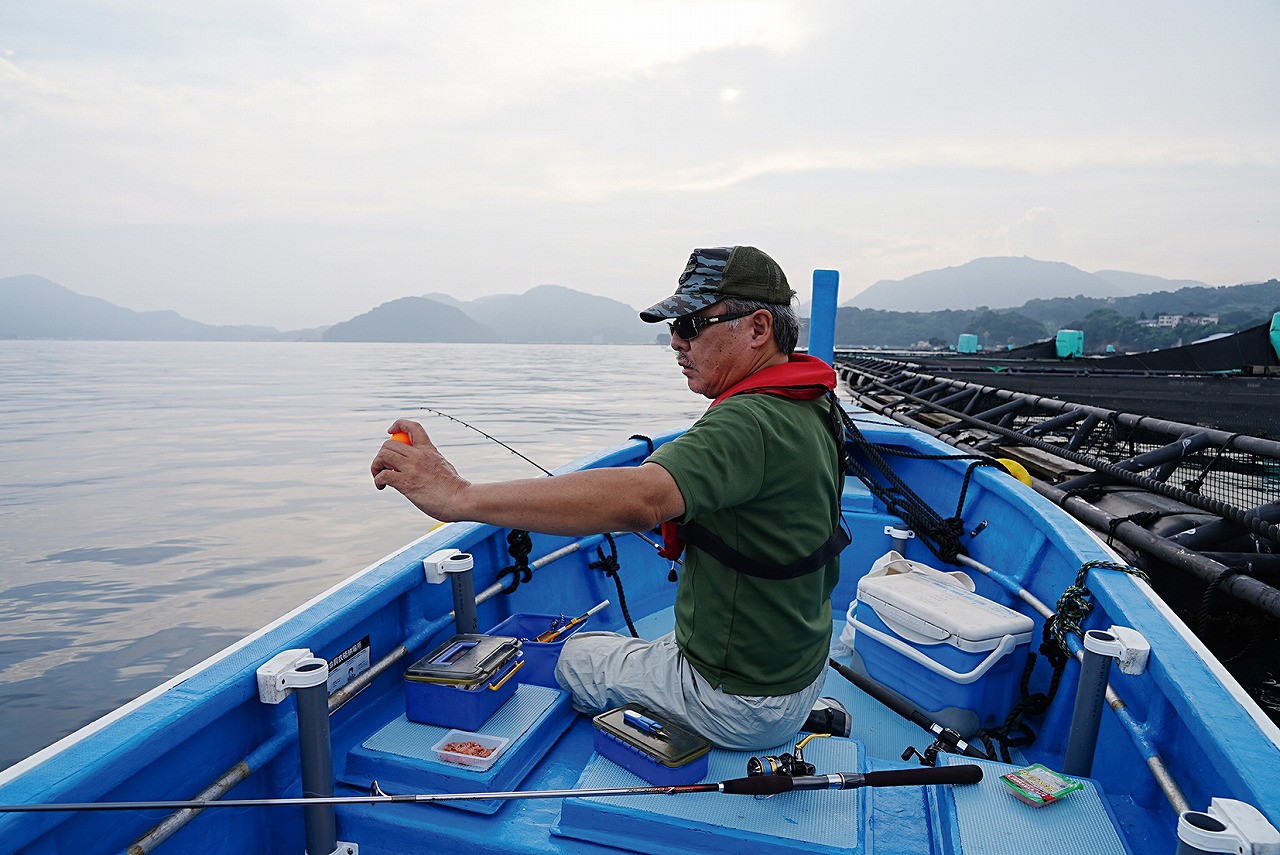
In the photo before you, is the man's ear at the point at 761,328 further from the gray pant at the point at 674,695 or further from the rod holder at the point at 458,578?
the rod holder at the point at 458,578

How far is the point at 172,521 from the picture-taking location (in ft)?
35.7

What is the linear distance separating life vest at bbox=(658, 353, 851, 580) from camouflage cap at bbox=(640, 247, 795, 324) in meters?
0.24

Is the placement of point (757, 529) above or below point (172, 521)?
above

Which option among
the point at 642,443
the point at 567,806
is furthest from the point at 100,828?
the point at 642,443

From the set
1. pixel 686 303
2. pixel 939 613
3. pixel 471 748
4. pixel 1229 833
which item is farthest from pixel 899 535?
pixel 1229 833

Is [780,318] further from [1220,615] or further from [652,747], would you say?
[1220,615]

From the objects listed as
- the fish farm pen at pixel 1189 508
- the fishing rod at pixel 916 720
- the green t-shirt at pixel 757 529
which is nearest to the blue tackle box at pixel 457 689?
the green t-shirt at pixel 757 529

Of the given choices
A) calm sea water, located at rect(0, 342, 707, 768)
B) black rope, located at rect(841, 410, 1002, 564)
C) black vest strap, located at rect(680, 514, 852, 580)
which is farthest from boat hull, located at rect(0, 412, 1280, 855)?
calm sea water, located at rect(0, 342, 707, 768)

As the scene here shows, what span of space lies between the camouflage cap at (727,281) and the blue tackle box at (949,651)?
6.08 ft

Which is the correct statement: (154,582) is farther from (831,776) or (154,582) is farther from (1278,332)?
(1278,332)

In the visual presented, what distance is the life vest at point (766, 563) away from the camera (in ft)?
6.97

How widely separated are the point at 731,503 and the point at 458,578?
164 centimetres

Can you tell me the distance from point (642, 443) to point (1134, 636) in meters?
3.60

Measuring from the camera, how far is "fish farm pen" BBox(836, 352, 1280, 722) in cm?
413
